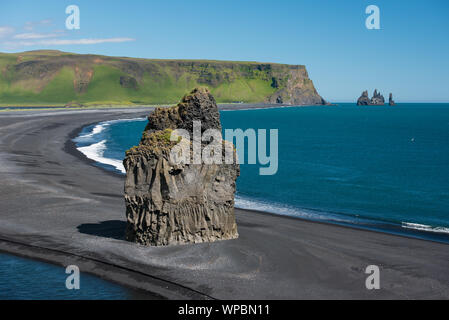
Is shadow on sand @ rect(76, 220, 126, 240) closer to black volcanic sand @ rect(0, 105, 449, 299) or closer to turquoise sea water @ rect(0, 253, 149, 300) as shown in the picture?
black volcanic sand @ rect(0, 105, 449, 299)

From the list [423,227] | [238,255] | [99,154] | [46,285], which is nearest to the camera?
[46,285]

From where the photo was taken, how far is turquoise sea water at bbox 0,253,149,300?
16.7 meters

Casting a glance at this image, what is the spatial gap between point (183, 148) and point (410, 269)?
11.0 meters

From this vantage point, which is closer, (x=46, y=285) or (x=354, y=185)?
(x=46, y=285)

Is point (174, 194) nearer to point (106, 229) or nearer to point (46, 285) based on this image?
point (106, 229)

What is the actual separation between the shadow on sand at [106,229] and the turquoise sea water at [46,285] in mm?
3748

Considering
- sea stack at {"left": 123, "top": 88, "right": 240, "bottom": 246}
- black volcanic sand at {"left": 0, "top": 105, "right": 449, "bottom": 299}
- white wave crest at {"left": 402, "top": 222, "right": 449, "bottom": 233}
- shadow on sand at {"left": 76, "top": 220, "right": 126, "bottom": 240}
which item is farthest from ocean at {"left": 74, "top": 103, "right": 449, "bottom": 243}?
shadow on sand at {"left": 76, "top": 220, "right": 126, "bottom": 240}

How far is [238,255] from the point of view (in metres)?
19.7

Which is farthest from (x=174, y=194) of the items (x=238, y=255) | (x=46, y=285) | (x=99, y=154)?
(x=99, y=154)

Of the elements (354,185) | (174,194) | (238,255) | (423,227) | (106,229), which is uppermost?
(174,194)

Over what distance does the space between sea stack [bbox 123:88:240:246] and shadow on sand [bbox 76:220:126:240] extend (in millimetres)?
1557

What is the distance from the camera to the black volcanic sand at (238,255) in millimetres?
16906

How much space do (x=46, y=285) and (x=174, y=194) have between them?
246 inches

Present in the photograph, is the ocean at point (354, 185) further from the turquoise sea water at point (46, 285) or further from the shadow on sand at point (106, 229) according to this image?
the turquoise sea water at point (46, 285)
